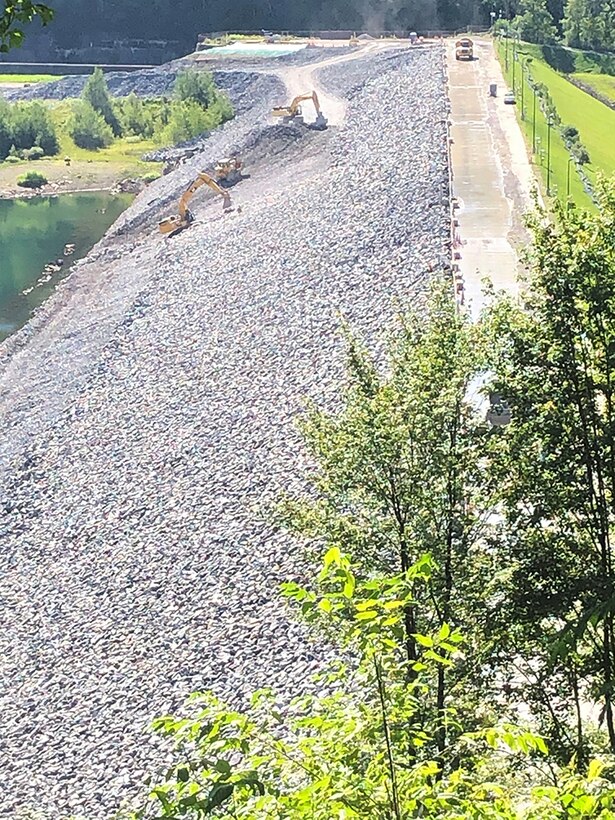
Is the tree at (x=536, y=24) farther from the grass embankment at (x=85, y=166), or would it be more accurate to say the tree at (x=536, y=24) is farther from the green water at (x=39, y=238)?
the green water at (x=39, y=238)

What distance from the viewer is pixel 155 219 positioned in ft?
198

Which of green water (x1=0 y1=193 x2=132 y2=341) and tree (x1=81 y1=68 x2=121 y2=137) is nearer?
green water (x1=0 y1=193 x2=132 y2=341)

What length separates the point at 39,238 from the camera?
6359 cm

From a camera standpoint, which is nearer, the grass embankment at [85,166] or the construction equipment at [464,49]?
the construction equipment at [464,49]

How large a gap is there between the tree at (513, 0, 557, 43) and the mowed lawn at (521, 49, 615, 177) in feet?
27.4

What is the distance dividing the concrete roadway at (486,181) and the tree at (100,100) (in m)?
28.7

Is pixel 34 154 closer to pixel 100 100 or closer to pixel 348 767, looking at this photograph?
pixel 100 100

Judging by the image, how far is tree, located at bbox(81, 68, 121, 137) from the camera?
284 feet

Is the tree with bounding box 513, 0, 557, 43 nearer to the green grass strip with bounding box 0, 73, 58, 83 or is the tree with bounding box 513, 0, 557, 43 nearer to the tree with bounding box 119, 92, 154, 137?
the tree with bounding box 119, 92, 154, 137

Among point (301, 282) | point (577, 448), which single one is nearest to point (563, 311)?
point (577, 448)

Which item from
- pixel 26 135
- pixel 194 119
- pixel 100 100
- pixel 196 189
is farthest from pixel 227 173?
pixel 100 100

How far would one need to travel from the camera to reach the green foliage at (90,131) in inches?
3322

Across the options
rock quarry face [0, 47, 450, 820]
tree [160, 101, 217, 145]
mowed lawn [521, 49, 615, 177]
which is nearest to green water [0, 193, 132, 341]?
rock quarry face [0, 47, 450, 820]

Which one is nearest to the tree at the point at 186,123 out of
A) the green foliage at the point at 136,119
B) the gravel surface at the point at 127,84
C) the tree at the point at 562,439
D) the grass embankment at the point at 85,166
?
the grass embankment at the point at 85,166
